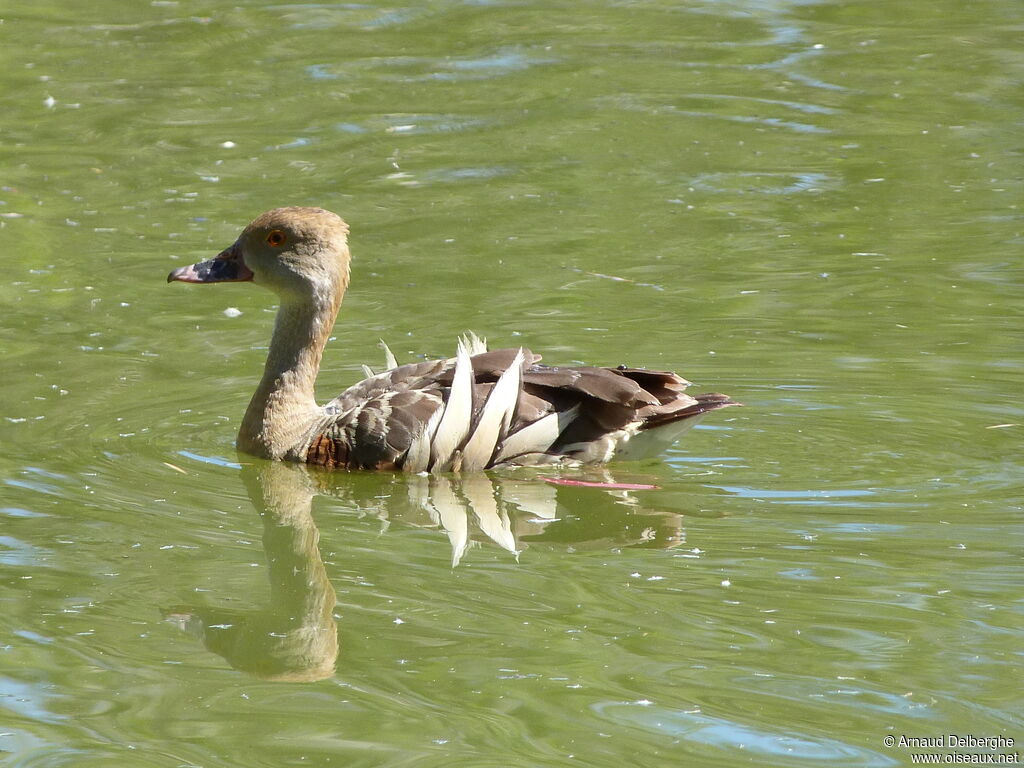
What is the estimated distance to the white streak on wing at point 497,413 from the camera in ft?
26.0

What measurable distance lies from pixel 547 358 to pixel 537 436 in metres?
1.46

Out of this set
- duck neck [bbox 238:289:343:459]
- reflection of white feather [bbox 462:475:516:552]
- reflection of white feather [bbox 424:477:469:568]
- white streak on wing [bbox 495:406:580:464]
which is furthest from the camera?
duck neck [bbox 238:289:343:459]

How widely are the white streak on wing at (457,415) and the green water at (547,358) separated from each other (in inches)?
8.2

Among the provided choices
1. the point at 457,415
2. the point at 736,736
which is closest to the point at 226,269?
the point at 457,415

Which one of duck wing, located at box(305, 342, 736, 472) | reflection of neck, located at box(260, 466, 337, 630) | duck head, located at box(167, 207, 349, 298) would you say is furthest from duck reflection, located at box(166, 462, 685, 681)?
duck head, located at box(167, 207, 349, 298)

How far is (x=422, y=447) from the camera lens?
26.5 feet

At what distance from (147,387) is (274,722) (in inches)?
166

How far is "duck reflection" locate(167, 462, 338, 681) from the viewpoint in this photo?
590cm

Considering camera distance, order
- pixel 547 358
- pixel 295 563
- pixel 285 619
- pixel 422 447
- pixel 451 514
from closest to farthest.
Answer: pixel 285 619
pixel 295 563
pixel 451 514
pixel 422 447
pixel 547 358

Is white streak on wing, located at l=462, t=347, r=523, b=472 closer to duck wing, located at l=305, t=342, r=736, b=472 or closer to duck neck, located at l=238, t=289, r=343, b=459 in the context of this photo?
duck wing, located at l=305, t=342, r=736, b=472

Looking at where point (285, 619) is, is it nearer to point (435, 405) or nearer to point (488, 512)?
point (488, 512)

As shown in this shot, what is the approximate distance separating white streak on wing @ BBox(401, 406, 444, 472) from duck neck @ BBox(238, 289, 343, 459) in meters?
0.64

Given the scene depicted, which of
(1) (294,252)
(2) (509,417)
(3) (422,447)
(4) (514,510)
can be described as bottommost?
(4) (514,510)

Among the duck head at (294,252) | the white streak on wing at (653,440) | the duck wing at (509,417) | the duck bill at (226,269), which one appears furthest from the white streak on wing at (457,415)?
the duck bill at (226,269)
